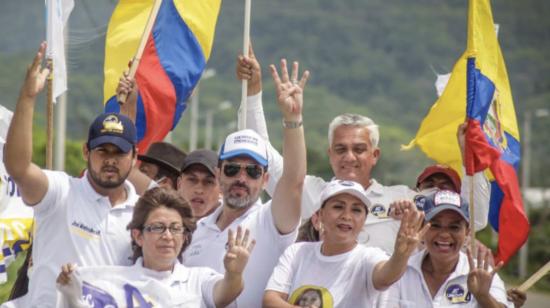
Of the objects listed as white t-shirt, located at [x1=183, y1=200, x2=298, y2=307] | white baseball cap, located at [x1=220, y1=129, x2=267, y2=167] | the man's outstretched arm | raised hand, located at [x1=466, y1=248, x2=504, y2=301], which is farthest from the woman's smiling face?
the man's outstretched arm

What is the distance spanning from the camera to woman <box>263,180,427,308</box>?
727 cm

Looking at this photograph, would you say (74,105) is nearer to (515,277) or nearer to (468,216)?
(515,277)

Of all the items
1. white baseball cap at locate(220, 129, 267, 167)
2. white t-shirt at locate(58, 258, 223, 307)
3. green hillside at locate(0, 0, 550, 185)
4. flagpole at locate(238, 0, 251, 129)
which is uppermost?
green hillside at locate(0, 0, 550, 185)

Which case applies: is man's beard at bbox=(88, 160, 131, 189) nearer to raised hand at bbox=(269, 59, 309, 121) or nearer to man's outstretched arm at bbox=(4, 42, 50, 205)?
man's outstretched arm at bbox=(4, 42, 50, 205)

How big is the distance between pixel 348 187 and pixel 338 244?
0.34 m

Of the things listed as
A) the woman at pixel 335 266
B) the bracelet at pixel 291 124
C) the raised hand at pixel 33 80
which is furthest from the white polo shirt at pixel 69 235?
the bracelet at pixel 291 124

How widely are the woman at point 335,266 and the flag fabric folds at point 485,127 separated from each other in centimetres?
134

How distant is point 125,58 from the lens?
32.6 feet

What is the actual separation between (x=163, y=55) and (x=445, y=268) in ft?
10.8

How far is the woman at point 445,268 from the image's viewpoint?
25.0ft

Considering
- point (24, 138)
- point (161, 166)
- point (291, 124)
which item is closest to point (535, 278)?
point (291, 124)

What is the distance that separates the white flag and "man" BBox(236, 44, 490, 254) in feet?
4.13

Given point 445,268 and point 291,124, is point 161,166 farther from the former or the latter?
point 445,268

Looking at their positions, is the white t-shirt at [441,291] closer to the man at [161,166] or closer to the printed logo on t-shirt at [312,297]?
the printed logo on t-shirt at [312,297]
